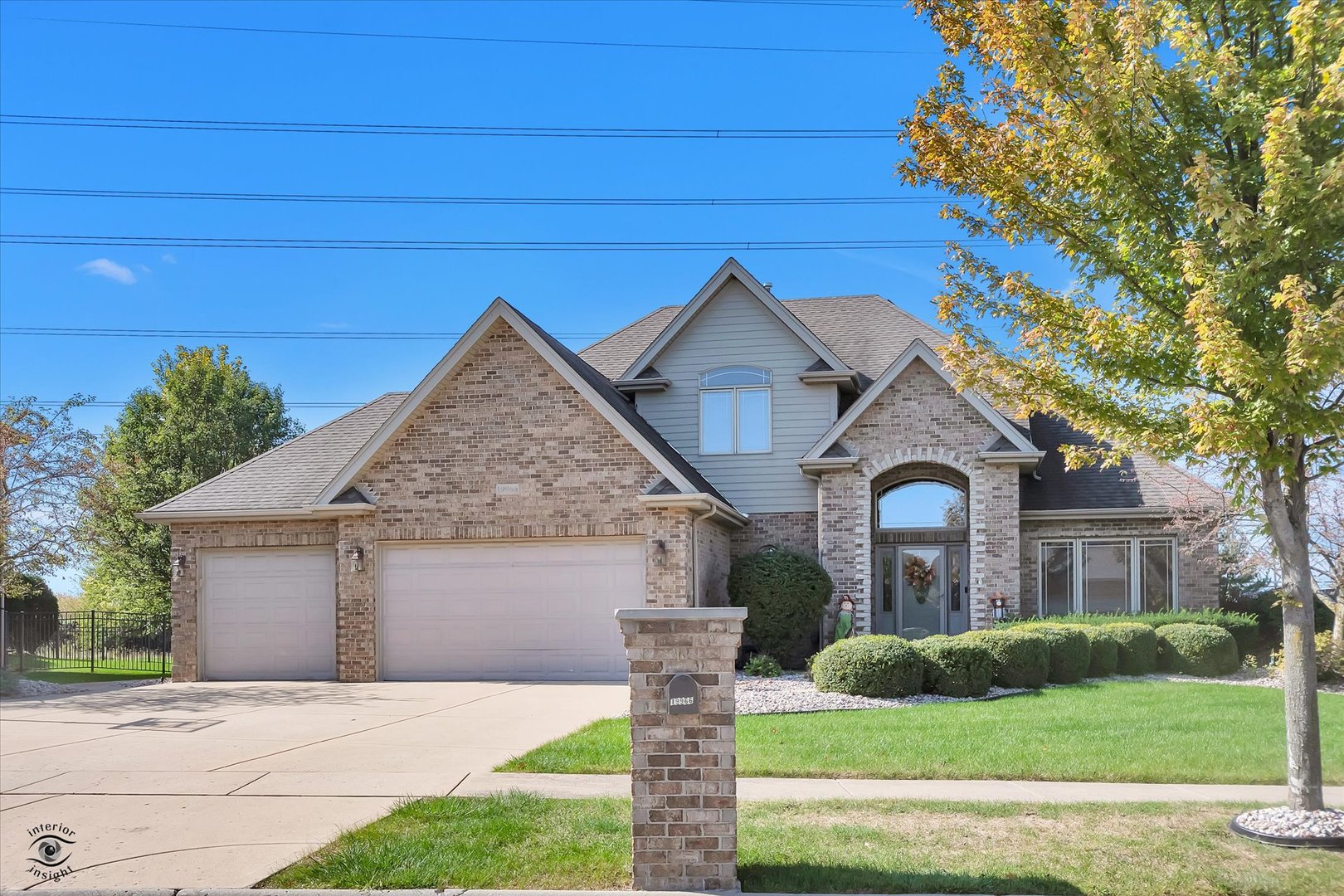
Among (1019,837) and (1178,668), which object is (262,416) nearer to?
(1178,668)

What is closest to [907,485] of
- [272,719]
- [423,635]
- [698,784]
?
[423,635]

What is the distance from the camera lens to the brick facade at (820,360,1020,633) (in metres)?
20.4

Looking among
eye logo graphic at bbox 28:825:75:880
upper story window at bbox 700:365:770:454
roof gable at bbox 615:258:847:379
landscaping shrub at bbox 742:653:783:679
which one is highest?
roof gable at bbox 615:258:847:379

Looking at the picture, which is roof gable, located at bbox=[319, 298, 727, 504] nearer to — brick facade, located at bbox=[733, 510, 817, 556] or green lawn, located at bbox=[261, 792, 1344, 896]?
brick facade, located at bbox=[733, 510, 817, 556]

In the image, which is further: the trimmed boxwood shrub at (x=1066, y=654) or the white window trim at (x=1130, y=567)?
the white window trim at (x=1130, y=567)

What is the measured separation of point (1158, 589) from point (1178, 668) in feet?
10.0

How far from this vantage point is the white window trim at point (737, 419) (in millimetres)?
22500

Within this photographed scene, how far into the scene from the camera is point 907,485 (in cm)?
2217

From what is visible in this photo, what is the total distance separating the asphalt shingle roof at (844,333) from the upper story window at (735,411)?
2.34 metres

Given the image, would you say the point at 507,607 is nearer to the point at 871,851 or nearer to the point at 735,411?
the point at 735,411

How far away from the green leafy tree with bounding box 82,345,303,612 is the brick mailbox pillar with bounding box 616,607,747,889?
3315 cm

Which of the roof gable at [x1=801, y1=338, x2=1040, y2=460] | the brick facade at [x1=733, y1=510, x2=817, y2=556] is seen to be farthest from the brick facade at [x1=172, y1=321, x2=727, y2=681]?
the roof gable at [x1=801, y1=338, x2=1040, y2=460]

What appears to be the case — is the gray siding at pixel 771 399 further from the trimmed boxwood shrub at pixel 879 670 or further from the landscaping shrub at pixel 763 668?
the trimmed boxwood shrub at pixel 879 670

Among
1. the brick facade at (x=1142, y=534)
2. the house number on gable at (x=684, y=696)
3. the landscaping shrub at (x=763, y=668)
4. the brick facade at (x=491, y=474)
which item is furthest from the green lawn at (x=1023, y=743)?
the brick facade at (x=491, y=474)
